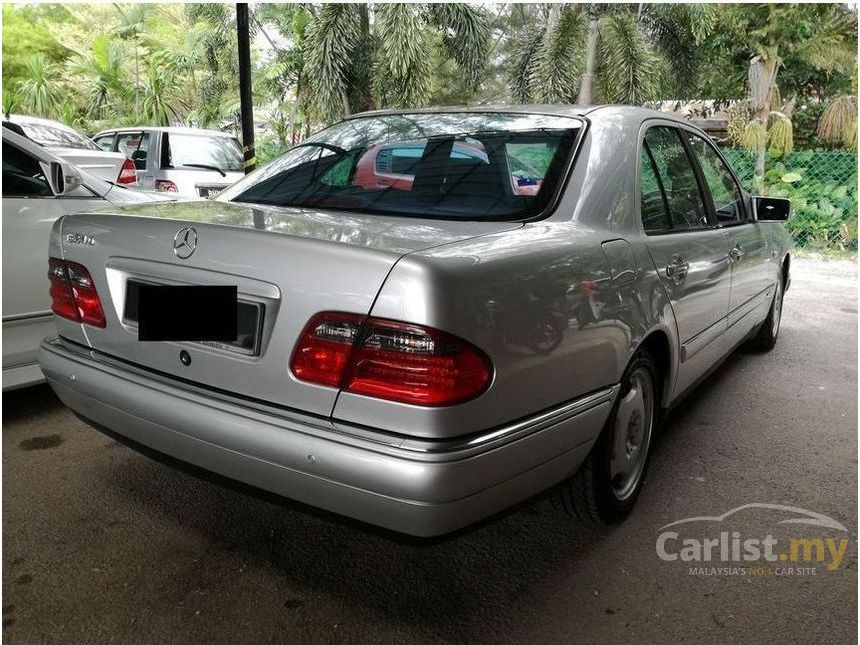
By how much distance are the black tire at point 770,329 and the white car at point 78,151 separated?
483cm

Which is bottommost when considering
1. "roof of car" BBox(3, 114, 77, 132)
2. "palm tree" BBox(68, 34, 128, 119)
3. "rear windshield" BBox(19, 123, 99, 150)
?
"rear windshield" BBox(19, 123, 99, 150)

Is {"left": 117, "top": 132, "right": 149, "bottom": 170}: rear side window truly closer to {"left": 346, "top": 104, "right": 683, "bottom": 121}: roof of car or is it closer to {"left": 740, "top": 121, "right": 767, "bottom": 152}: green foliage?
{"left": 346, "top": 104, "right": 683, "bottom": 121}: roof of car

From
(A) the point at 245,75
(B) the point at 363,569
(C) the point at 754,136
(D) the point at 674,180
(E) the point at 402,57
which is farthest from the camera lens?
(E) the point at 402,57

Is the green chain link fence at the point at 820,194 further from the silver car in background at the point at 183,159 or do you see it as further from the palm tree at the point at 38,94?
the palm tree at the point at 38,94

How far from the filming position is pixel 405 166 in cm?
253

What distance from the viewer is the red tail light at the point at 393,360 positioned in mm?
1645

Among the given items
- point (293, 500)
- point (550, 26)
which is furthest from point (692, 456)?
point (550, 26)

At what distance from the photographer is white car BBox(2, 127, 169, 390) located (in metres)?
3.43

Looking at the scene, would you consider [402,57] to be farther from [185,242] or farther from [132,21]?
[132,21]

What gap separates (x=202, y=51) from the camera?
19797mm

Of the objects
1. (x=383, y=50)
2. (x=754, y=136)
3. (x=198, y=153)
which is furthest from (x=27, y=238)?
(x=754, y=136)

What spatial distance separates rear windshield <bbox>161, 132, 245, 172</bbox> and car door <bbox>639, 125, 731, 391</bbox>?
24.3ft

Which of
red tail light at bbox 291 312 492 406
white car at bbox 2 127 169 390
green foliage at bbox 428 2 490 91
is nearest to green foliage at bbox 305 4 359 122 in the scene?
green foliage at bbox 428 2 490 91

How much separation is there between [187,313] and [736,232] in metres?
2.79
